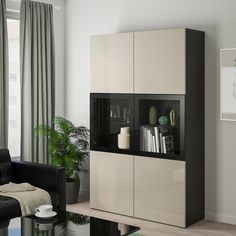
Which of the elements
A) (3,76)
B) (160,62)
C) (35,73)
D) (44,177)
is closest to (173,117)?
(160,62)

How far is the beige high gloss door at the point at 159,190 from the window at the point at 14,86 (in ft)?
5.21

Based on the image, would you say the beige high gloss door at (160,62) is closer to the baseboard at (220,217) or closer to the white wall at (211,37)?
the white wall at (211,37)

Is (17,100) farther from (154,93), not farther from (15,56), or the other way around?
(154,93)

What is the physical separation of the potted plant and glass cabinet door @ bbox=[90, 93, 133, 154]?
1.17ft

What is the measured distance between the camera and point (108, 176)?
18.3ft

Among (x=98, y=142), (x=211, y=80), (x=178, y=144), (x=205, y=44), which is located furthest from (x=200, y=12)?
(x=98, y=142)

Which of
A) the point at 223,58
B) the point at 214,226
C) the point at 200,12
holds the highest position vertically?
the point at 200,12

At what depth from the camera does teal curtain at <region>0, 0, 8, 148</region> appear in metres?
5.57

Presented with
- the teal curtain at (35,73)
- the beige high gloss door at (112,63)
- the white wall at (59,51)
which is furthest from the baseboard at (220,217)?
the white wall at (59,51)

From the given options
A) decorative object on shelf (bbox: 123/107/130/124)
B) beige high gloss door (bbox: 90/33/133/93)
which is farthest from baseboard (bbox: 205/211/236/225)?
beige high gloss door (bbox: 90/33/133/93)

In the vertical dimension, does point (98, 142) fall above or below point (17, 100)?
below

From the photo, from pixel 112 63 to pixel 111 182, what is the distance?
132 cm

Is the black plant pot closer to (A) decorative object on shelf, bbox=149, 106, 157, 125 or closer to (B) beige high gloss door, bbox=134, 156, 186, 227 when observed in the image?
(B) beige high gloss door, bbox=134, 156, 186, 227

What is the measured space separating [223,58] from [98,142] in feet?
5.54
